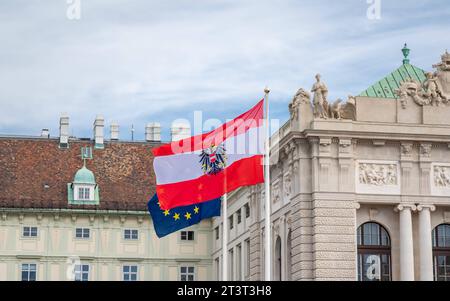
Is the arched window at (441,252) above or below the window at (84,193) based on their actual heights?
below

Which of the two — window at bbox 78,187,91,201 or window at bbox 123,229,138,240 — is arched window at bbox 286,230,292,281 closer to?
window at bbox 123,229,138,240

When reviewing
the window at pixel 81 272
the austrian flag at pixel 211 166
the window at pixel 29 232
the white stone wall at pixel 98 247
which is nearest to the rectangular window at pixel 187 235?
the white stone wall at pixel 98 247

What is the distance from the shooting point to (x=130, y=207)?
3570 inches

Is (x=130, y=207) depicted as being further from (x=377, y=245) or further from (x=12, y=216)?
(x=377, y=245)

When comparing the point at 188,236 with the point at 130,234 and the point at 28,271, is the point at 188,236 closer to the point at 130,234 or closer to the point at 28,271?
the point at 130,234

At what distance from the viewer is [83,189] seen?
91.0m

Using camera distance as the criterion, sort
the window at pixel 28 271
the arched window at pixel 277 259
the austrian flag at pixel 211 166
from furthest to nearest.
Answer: the window at pixel 28 271
the arched window at pixel 277 259
the austrian flag at pixel 211 166

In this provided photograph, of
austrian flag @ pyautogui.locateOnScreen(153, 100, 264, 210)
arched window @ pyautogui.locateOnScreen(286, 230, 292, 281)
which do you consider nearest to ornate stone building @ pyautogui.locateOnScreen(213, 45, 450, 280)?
arched window @ pyautogui.locateOnScreen(286, 230, 292, 281)

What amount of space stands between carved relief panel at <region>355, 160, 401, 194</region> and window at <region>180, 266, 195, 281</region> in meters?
36.4

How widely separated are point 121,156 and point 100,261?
1170 cm

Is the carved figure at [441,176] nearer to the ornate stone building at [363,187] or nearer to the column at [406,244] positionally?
the ornate stone building at [363,187]

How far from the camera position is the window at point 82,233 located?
89.8 metres
